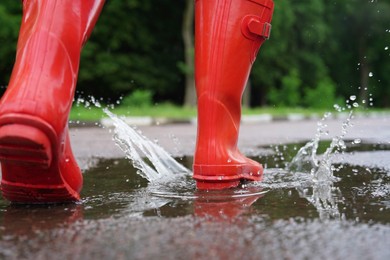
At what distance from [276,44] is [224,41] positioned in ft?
80.0

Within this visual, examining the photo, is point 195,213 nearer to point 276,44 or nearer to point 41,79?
point 41,79

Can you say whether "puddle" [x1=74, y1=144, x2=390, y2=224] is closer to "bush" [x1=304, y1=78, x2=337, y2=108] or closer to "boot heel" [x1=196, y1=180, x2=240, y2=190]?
"boot heel" [x1=196, y1=180, x2=240, y2=190]

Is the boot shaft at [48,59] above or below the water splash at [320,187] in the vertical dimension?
above

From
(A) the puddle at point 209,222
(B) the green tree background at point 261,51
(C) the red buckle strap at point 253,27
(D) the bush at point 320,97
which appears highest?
(B) the green tree background at point 261,51

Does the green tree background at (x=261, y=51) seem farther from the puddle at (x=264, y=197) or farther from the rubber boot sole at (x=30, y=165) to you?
the rubber boot sole at (x=30, y=165)

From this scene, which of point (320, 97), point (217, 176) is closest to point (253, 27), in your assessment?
point (217, 176)

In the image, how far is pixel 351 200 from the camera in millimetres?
1897

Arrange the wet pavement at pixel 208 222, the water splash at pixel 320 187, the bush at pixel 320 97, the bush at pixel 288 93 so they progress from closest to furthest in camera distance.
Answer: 1. the wet pavement at pixel 208 222
2. the water splash at pixel 320 187
3. the bush at pixel 288 93
4. the bush at pixel 320 97

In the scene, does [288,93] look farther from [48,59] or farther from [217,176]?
[48,59]

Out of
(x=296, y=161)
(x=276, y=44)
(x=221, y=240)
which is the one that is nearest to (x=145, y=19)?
(x=276, y=44)

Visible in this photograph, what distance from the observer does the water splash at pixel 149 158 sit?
266 cm

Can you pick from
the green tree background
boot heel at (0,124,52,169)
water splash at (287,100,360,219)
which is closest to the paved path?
water splash at (287,100,360,219)

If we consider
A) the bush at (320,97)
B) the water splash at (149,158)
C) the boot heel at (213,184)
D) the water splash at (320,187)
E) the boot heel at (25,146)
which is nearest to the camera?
the boot heel at (25,146)

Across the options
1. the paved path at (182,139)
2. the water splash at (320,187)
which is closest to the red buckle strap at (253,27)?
the water splash at (320,187)
